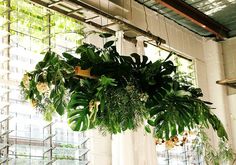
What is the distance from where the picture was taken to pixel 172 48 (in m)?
6.94

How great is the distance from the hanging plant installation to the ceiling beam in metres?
3.19

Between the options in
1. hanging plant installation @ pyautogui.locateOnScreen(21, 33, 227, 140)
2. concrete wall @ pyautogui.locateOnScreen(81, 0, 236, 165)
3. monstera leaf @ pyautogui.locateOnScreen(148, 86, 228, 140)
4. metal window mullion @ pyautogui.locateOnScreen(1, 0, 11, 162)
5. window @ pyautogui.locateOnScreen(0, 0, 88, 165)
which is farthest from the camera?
concrete wall @ pyautogui.locateOnScreen(81, 0, 236, 165)

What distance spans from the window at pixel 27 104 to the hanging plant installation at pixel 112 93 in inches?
82.7

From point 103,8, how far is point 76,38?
594 millimetres

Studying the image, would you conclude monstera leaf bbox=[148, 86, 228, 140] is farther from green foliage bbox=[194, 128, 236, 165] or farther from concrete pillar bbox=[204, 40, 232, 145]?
concrete pillar bbox=[204, 40, 232, 145]

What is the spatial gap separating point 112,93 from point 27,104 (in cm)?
256

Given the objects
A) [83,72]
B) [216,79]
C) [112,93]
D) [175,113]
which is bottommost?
[175,113]

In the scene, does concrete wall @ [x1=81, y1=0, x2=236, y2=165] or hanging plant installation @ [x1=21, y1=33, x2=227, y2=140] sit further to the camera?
concrete wall @ [x1=81, y1=0, x2=236, y2=165]

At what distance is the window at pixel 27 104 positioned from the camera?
4328 millimetres

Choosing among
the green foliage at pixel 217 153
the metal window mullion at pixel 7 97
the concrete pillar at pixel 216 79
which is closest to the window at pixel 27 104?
the metal window mullion at pixel 7 97

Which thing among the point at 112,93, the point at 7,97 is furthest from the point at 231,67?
the point at 112,93

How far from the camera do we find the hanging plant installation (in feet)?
6.92

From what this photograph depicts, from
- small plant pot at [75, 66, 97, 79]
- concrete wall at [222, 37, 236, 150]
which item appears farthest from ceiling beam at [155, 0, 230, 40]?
small plant pot at [75, 66, 97, 79]

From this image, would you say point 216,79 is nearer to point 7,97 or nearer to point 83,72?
point 7,97
